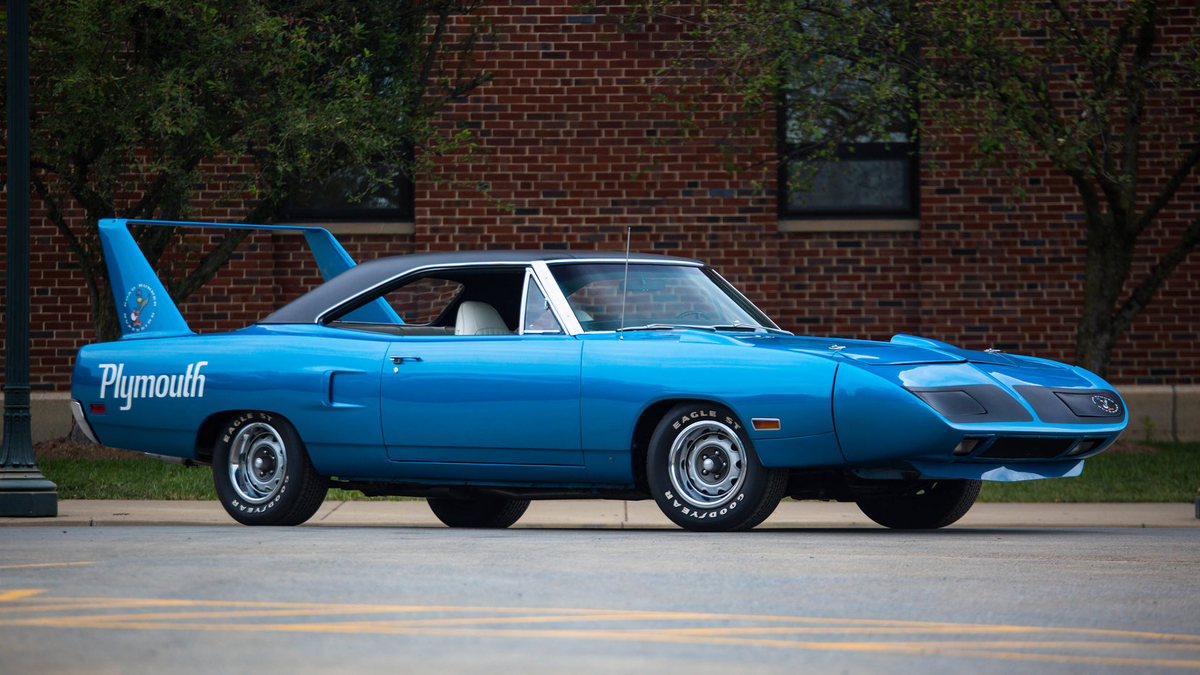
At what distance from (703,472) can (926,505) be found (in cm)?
166

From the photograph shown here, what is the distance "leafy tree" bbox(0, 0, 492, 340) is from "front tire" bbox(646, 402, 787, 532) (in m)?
5.28

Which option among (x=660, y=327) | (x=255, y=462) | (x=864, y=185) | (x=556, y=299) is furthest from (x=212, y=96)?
(x=864, y=185)

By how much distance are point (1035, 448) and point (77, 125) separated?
27.3 feet

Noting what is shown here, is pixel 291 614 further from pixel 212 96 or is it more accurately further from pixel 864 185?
pixel 864 185

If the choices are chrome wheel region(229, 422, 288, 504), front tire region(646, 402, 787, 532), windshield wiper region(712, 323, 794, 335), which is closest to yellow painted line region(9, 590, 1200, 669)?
front tire region(646, 402, 787, 532)

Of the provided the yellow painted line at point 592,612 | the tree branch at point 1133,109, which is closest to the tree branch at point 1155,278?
the tree branch at point 1133,109

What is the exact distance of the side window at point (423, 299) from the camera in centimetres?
968

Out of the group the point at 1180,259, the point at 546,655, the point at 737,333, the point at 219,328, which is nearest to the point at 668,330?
the point at 737,333

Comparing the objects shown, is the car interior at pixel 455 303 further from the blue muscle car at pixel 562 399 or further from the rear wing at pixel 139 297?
the rear wing at pixel 139 297

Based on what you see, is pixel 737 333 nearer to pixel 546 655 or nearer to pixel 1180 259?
pixel 546 655

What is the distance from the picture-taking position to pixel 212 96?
13.3 m

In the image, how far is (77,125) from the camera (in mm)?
12977

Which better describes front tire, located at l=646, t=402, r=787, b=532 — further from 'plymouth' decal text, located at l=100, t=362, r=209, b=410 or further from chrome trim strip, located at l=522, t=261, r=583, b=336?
'plymouth' decal text, located at l=100, t=362, r=209, b=410

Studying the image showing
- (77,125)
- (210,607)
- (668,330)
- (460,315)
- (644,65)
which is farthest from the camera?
(644,65)
